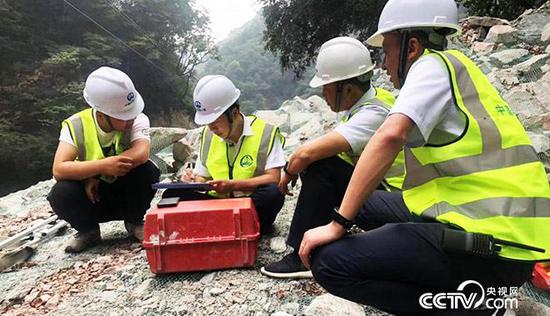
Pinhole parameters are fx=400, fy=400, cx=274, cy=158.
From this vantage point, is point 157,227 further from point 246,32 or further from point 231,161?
point 246,32

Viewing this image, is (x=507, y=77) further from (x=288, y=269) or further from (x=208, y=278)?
(x=208, y=278)

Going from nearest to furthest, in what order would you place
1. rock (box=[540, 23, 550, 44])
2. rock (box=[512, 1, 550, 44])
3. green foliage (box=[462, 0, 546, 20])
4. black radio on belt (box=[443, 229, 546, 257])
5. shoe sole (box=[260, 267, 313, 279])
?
black radio on belt (box=[443, 229, 546, 257]) < shoe sole (box=[260, 267, 313, 279]) < rock (box=[540, 23, 550, 44]) < rock (box=[512, 1, 550, 44]) < green foliage (box=[462, 0, 546, 20])

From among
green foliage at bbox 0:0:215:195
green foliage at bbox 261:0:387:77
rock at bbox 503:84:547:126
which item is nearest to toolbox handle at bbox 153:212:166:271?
rock at bbox 503:84:547:126

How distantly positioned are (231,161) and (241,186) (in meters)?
0.22

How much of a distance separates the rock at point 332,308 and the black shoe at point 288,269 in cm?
29

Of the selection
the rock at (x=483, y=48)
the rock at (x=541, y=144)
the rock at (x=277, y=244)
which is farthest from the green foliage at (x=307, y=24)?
the rock at (x=277, y=244)

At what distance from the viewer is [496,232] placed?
3.90ft

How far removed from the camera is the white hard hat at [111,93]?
8.05 ft

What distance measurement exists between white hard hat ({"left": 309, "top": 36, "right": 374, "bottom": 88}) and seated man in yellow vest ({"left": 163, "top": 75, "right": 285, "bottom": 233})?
0.63 meters

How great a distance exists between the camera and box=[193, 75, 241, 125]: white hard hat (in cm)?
245

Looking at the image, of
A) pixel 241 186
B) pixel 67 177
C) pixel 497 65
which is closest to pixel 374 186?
pixel 241 186

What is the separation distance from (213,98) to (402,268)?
157 centimetres

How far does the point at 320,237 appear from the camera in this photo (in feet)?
4.58

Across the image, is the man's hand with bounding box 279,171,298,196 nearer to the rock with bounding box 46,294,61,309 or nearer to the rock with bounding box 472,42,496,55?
the rock with bounding box 46,294,61,309
